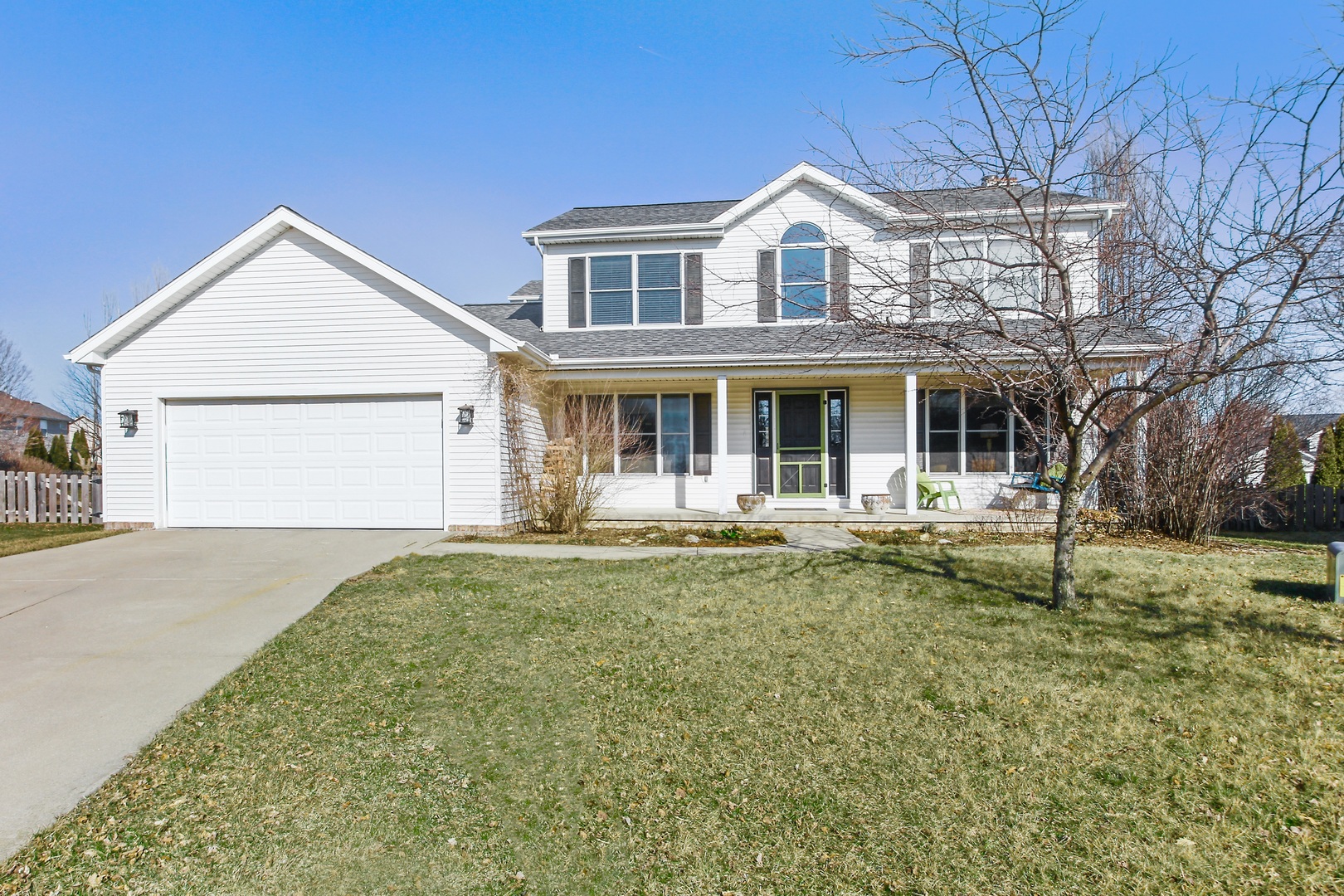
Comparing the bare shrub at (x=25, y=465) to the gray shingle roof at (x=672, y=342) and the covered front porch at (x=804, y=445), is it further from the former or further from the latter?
the covered front porch at (x=804, y=445)

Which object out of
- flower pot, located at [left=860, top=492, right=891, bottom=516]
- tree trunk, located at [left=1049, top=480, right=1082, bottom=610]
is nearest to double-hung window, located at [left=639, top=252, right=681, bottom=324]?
flower pot, located at [left=860, top=492, right=891, bottom=516]

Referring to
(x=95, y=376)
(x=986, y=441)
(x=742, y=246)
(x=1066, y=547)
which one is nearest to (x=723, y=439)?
(x=742, y=246)

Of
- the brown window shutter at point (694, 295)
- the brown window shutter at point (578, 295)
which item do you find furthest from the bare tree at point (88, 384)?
the brown window shutter at point (694, 295)

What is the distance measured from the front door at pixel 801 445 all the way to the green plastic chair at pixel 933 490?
188cm

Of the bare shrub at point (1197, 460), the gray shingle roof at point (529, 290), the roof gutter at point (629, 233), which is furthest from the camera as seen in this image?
the gray shingle roof at point (529, 290)

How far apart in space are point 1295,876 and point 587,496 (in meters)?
9.63

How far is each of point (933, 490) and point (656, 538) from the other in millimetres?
5972

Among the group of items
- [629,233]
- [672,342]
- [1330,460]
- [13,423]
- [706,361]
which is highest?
[629,233]

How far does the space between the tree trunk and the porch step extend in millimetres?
3310

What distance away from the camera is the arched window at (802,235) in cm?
1357

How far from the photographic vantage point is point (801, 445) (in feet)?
45.4

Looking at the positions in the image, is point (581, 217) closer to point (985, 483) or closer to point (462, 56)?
point (462, 56)

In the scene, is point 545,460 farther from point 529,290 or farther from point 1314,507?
point 1314,507

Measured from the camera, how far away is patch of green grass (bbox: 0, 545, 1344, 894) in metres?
2.90
